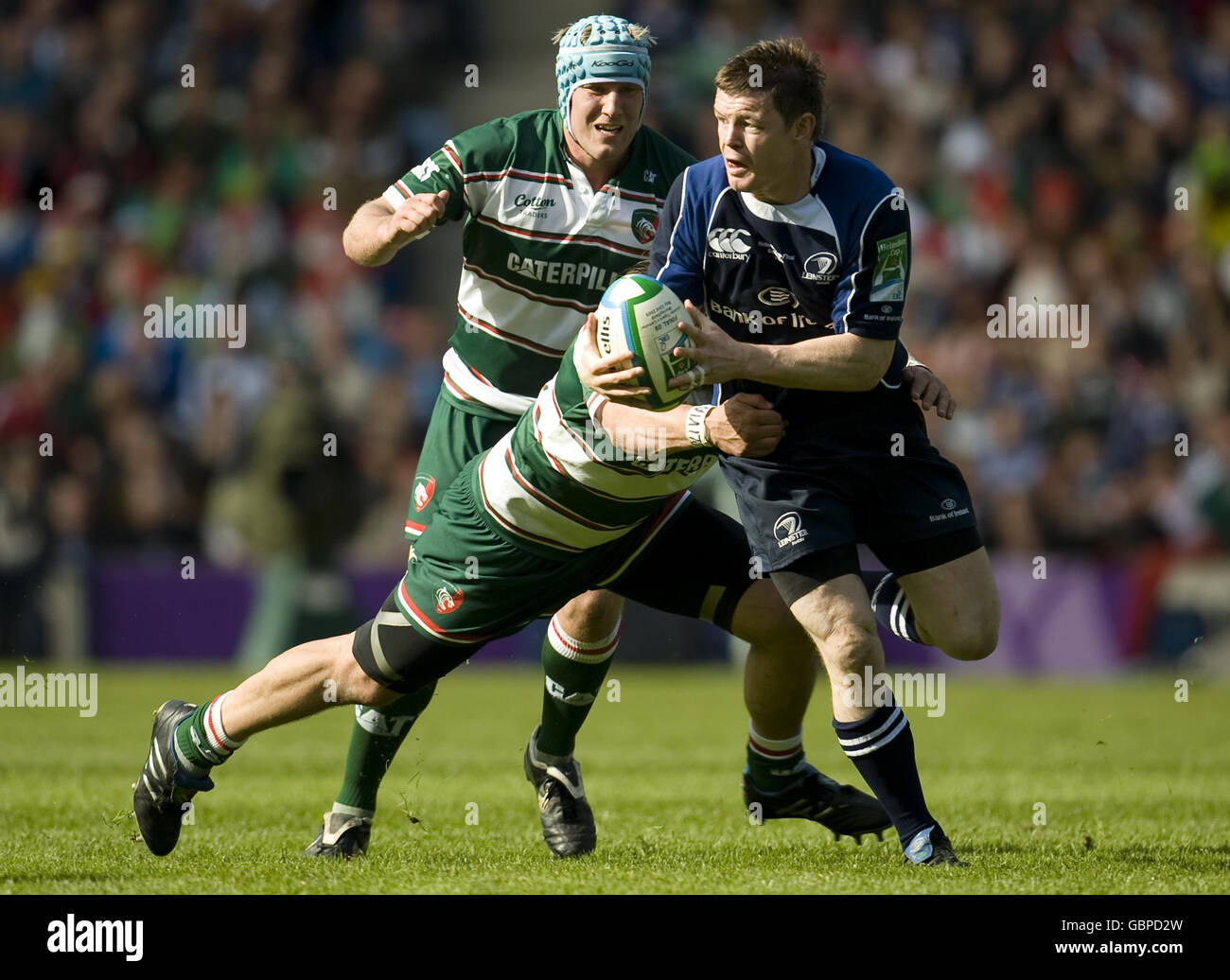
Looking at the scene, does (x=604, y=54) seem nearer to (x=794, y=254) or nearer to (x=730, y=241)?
(x=730, y=241)

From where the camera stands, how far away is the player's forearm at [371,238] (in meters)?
6.00

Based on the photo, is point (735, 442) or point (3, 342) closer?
point (735, 442)

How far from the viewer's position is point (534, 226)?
6445mm

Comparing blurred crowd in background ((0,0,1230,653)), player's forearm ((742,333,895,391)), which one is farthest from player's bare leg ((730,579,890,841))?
blurred crowd in background ((0,0,1230,653))

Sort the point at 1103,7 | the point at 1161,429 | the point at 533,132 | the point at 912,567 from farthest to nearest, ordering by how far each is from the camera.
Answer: the point at 1103,7 → the point at 1161,429 → the point at 533,132 → the point at 912,567

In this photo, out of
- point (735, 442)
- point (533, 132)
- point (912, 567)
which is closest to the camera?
point (735, 442)

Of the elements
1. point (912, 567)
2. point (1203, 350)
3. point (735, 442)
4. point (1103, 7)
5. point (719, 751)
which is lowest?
point (719, 751)

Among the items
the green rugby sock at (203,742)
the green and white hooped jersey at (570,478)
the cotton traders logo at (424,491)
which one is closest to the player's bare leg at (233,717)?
the green rugby sock at (203,742)

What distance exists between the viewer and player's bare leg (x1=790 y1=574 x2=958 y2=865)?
5648mm

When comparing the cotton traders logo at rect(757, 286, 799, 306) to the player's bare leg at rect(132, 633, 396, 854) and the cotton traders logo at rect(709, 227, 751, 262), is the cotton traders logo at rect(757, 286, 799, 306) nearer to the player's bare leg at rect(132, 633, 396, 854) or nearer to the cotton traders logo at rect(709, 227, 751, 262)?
the cotton traders logo at rect(709, 227, 751, 262)
